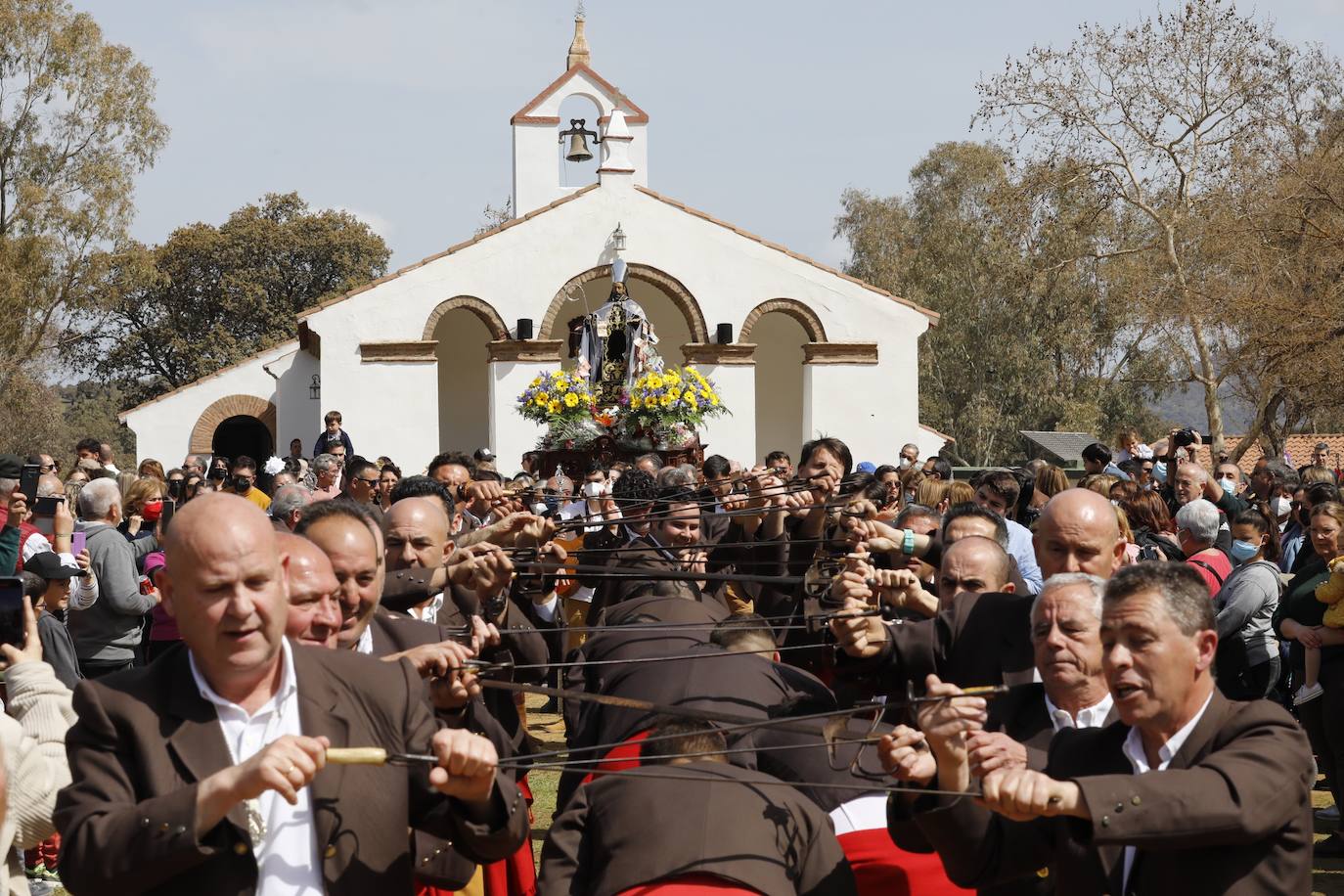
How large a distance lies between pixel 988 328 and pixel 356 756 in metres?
47.4

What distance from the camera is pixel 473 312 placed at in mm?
25938

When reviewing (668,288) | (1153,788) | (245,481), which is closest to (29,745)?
(1153,788)

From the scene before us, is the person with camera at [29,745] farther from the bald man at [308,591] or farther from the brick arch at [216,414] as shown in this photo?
the brick arch at [216,414]

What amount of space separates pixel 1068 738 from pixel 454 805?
142 cm

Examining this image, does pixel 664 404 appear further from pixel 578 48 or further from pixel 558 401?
pixel 578 48

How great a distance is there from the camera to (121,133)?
35188 mm

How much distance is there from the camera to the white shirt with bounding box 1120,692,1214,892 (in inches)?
127

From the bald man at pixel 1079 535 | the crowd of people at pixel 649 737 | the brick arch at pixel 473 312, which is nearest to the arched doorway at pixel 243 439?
the brick arch at pixel 473 312

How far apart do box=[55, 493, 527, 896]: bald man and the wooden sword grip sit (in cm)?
3

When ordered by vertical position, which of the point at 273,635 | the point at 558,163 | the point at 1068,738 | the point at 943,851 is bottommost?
the point at 943,851

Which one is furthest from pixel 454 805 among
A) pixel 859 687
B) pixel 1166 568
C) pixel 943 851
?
pixel 859 687

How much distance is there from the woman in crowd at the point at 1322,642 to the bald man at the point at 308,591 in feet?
17.3

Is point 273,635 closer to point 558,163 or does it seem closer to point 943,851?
point 943,851

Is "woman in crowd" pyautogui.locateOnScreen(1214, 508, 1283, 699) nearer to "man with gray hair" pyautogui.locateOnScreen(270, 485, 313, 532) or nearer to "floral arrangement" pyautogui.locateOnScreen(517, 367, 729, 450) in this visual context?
"man with gray hair" pyautogui.locateOnScreen(270, 485, 313, 532)
